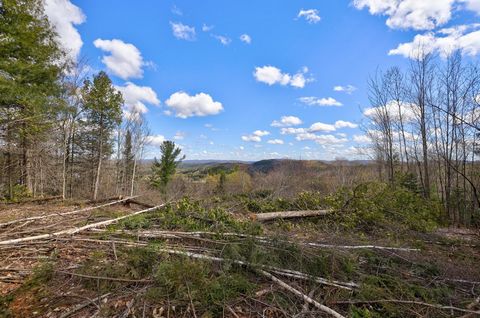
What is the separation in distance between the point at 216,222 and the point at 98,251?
6.73 feet

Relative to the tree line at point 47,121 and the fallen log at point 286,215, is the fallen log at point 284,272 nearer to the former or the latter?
the fallen log at point 286,215

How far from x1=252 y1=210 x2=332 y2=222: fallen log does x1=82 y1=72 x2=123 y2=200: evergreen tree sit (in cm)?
1620

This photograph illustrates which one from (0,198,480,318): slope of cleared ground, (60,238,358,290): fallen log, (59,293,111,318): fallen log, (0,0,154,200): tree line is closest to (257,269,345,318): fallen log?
(0,198,480,318): slope of cleared ground

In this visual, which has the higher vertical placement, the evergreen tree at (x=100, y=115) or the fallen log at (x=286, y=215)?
the evergreen tree at (x=100, y=115)

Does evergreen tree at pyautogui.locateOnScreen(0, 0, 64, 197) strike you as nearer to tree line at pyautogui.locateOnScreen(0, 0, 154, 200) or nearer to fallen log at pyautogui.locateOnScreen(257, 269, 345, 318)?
tree line at pyautogui.locateOnScreen(0, 0, 154, 200)

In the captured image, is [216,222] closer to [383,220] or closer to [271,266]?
[271,266]

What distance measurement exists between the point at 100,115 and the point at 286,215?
17925mm

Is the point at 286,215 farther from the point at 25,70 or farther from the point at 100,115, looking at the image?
the point at 100,115

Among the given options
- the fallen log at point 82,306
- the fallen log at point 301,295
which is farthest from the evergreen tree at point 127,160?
the fallen log at point 301,295

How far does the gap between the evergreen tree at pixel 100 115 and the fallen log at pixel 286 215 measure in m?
16.2

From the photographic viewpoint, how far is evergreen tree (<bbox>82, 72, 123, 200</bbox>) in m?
18.4

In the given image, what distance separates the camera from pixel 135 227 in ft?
16.4

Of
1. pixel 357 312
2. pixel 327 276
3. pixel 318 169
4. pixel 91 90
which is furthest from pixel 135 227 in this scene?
pixel 318 169

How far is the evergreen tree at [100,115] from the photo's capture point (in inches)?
725
